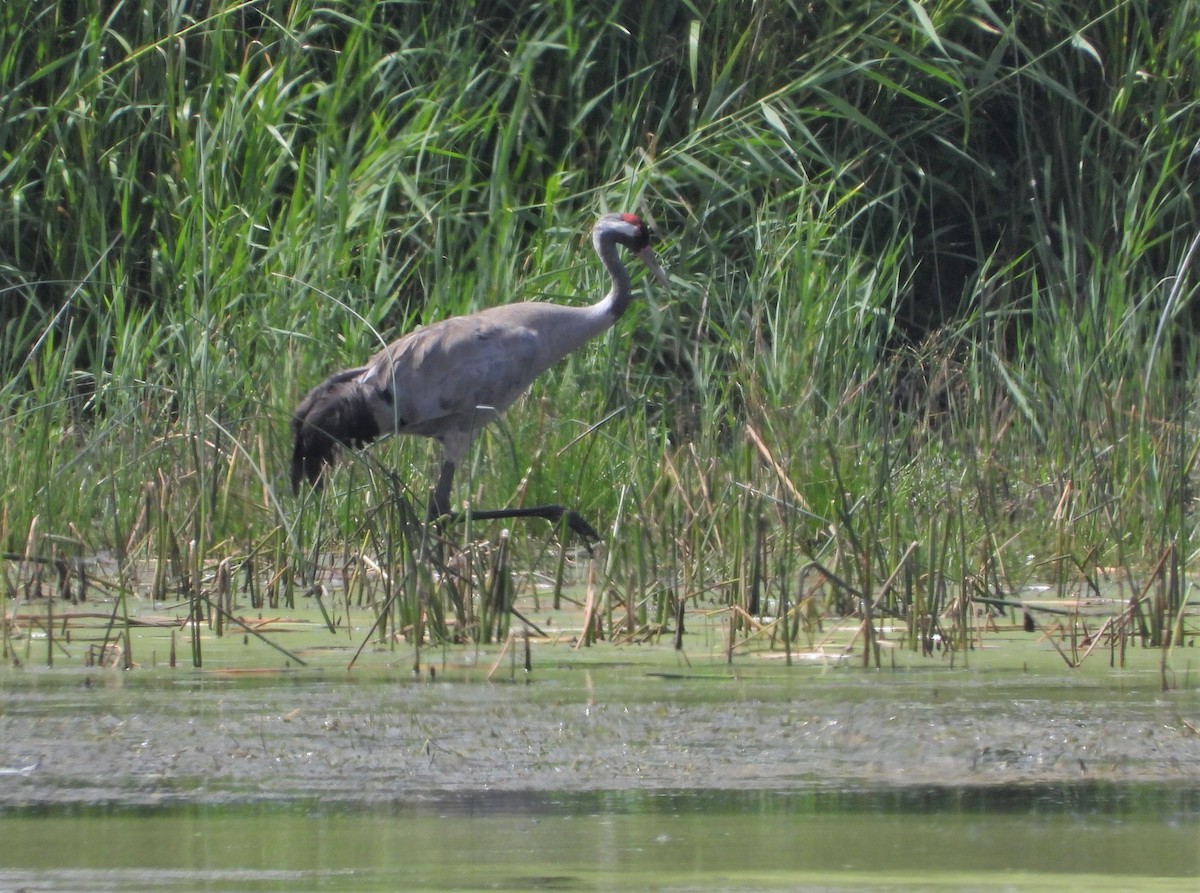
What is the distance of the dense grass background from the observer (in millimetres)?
5113

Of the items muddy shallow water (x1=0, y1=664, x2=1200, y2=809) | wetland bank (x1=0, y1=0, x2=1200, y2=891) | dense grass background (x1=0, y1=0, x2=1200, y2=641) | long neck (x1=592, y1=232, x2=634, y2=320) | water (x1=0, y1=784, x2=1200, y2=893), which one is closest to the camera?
water (x1=0, y1=784, x2=1200, y2=893)

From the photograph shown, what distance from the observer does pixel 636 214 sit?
6.93 meters

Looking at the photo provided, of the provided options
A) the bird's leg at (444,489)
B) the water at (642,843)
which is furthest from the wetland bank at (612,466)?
the bird's leg at (444,489)

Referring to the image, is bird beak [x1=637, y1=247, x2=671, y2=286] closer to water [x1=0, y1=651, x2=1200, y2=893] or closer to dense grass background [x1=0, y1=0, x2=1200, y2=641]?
dense grass background [x1=0, y1=0, x2=1200, y2=641]

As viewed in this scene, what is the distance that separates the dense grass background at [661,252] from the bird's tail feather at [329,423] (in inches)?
3.2

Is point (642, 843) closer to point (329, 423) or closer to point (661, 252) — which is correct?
point (329, 423)

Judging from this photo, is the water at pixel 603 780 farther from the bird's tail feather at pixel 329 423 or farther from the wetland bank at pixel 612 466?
the bird's tail feather at pixel 329 423

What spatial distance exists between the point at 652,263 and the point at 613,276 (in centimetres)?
16

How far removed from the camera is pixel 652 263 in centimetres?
665

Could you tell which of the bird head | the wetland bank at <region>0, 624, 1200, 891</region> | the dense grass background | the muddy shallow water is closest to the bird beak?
the bird head

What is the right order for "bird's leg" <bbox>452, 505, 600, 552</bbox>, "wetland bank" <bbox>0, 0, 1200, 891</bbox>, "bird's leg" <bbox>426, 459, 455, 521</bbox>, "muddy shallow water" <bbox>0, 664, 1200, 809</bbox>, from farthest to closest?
"bird's leg" <bbox>426, 459, 455, 521</bbox> < "bird's leg" <bbox>452, 505, 600, 552</bbox> < "muddy shallow water" <bbox>0, 664, 1200, 809</bbox> < "wetland bank" <bbox>0, 0, 1200, 891</bbox>

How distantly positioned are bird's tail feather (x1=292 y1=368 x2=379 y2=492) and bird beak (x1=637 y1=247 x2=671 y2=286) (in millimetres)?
1065

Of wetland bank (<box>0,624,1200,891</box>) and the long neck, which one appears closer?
wetland bank (<box>0,624,1200,891</box>)

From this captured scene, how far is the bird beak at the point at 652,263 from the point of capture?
6641mm
